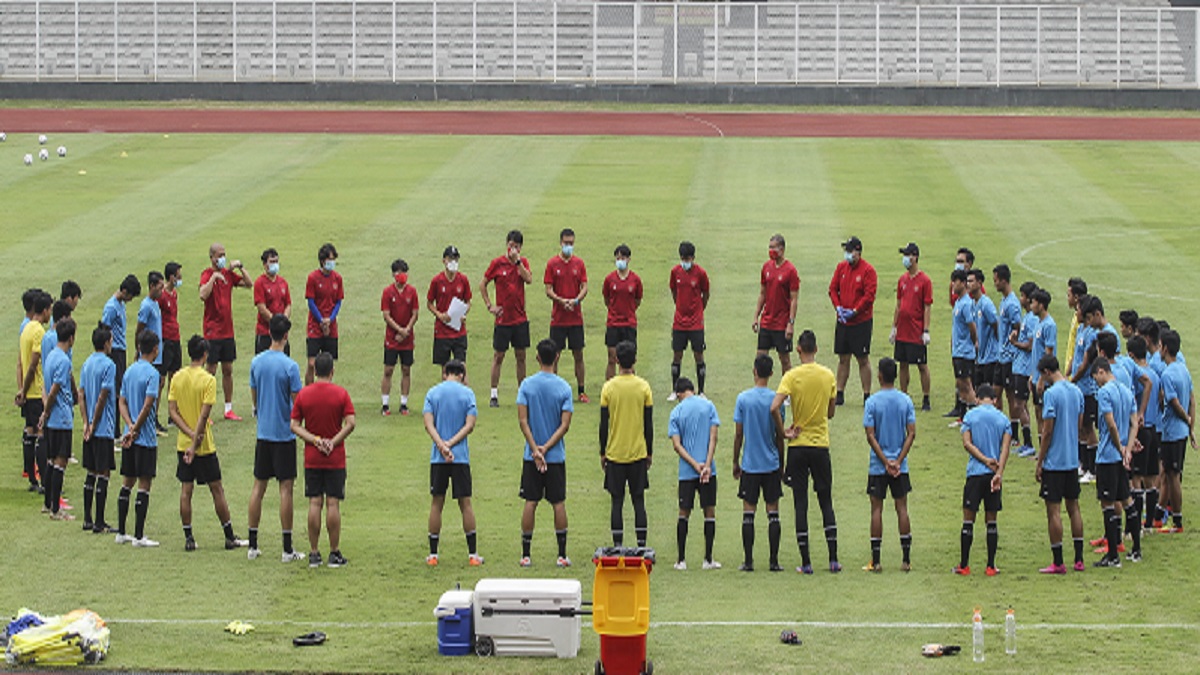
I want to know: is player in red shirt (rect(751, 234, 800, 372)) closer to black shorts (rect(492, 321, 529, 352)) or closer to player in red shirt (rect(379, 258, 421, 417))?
black shorts (rect(492, 321, 529, 352))

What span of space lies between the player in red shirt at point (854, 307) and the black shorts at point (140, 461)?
9.19m

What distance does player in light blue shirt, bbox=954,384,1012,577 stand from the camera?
15.5 m

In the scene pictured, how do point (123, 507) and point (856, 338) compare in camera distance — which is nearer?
point (123, 507)

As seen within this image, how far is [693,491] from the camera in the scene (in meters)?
15.9

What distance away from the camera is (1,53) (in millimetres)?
58406

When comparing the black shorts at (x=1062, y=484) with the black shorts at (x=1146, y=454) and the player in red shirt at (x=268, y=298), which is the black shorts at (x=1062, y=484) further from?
the player in red shirt at (x=268, y=298)

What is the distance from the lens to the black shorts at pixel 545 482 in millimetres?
15992

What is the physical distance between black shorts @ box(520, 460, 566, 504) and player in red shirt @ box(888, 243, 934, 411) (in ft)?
23.7

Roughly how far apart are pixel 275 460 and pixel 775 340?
8034 millimetres

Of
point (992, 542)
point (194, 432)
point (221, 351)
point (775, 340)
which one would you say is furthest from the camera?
point (775, 340)

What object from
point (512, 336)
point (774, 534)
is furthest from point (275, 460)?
point (512, 336)

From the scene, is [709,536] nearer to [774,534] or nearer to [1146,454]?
[774,534]

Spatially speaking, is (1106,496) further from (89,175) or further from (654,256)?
(89,175)

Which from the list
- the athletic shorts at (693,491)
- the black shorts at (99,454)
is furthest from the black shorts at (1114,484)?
the black shorts at (99,454)
